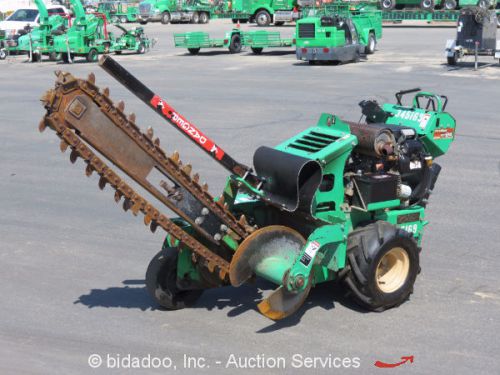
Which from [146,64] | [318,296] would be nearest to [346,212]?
[318,296]

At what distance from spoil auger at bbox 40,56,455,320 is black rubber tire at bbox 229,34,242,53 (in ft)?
86.9

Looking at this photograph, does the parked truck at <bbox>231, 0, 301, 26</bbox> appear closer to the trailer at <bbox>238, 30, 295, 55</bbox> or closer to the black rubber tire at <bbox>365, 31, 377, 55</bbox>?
the trailer at <bbox>238, 30, 295, 55</bbox>

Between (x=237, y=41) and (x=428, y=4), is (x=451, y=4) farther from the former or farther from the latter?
(x=237, y=41)

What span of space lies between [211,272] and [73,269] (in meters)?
2.32

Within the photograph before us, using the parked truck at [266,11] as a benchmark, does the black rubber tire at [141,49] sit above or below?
below

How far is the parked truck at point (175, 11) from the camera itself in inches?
2090

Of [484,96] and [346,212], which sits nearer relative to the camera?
[346,212]

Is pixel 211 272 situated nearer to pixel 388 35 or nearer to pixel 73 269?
pixel 73 269

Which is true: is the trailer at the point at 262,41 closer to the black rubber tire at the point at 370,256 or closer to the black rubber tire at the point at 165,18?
the black rubber tire at the point at 165,18

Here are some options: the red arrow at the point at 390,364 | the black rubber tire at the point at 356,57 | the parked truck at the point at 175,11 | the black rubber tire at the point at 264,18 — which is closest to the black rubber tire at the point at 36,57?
the black rubber tire at the point at 356,57

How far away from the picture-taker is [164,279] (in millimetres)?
7016

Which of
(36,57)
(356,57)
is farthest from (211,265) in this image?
(36,57)

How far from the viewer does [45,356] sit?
6.29 meters

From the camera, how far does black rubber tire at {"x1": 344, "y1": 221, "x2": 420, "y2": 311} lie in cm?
675
